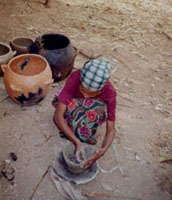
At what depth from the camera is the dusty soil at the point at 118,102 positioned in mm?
2760

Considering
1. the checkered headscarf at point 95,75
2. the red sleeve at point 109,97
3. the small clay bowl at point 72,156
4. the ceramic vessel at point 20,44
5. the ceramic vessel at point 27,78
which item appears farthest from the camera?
the ceramic vessel at point 20,44

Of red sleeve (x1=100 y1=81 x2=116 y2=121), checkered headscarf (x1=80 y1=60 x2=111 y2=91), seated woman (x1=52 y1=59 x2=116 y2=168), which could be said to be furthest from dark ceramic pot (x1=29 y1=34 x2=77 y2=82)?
checkered headscarf (x1=80 y1=60 x2=111 y2=91)

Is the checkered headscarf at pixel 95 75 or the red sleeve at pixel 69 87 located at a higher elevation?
the checkered headscarf at pixel 95 75

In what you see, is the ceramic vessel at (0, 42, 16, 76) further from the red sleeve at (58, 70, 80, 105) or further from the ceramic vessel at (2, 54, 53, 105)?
the red sleeve at (58, 70, 80, 105)

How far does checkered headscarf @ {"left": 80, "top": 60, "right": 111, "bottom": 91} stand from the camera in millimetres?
2414

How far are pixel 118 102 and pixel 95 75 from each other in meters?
1.41

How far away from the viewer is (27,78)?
3.20 m

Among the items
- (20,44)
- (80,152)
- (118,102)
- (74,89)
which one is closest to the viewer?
(80,152)

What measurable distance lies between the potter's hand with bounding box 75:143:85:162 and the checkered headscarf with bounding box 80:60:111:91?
50 centimetres

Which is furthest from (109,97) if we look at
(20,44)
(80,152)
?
(20,44)

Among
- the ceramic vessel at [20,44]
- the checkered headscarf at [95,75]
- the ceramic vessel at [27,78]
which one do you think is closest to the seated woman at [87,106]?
the checkered headscarf at [95,75]

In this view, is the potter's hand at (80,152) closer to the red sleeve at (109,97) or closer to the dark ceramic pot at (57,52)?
the red sleeve at (109,97)

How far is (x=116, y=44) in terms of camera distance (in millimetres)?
5105

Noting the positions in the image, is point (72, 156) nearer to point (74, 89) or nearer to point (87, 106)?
point (87, 106)
